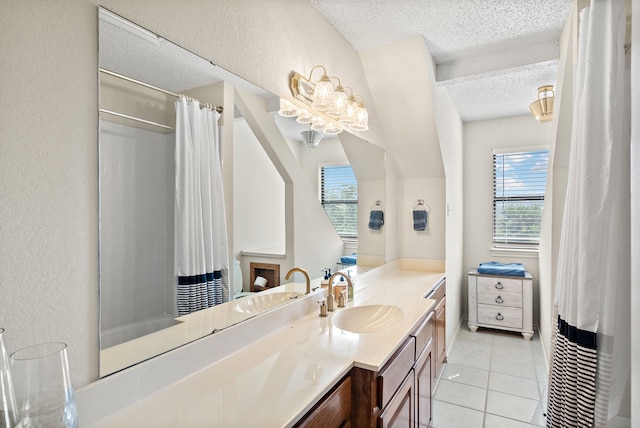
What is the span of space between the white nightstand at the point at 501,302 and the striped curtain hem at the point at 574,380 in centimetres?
248

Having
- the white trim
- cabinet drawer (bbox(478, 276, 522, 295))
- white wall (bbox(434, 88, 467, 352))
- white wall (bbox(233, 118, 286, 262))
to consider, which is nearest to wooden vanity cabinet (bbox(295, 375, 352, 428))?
white wall (bbox(233, 118, 286, 262))

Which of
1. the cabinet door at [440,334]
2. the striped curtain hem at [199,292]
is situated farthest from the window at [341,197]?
the striped curtain hem at [199,292]

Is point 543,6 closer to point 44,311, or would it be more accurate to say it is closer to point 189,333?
point 189,333

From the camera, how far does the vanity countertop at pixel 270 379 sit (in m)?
0.90

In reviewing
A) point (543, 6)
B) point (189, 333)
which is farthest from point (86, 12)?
point (543, 6)

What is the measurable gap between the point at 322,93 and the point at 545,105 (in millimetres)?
2118

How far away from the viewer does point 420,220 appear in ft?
10.1

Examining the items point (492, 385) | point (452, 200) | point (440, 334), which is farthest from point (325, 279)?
point (452, 200)

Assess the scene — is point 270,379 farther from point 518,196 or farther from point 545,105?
point 518,196

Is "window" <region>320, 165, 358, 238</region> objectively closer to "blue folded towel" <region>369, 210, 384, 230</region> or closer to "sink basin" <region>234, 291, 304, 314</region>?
"blue folded towel" <region>369, 210, 384, 230</region>

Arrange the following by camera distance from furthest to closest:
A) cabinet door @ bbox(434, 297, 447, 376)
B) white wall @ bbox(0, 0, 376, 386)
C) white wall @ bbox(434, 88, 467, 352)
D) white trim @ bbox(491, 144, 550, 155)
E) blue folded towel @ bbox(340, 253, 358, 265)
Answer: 1. white trim @ bbox(491, 144, 550, 155)
2. white wall @ bbox(434, 88, 467, 352)
3. cabinet door @ bbox(434, 297, 447, 376)
4. blue folded towel @ bbox(340, 253, 358, 265)
5. white wall @ bbox(0, 0, 376, 386)

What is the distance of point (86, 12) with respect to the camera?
2.89 ft

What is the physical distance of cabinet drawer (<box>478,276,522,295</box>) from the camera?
368 centimetres

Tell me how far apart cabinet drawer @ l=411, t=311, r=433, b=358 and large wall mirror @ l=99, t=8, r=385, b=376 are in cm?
94
